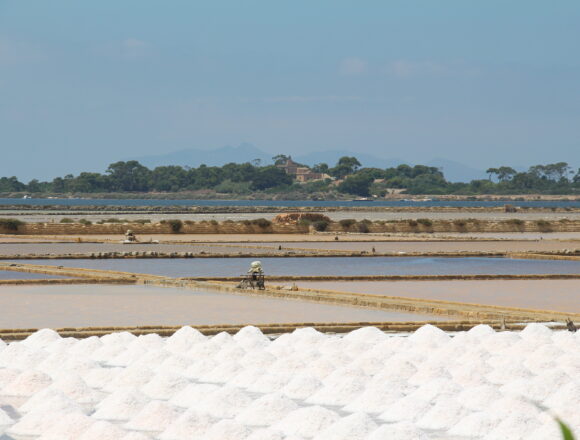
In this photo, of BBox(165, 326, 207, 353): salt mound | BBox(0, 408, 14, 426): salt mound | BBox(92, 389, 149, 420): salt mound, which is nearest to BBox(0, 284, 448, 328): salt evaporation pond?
BBox(165, 326, 207, 353): salt mound

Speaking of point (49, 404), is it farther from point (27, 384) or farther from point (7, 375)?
point (7, 375)

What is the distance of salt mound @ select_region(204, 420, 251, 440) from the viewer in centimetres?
908

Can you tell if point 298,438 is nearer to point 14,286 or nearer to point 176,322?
point 176,322

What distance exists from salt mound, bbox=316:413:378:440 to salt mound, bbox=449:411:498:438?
920 millimetres

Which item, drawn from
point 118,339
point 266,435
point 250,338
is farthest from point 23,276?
point 266,435

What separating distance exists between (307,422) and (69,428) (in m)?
2.05

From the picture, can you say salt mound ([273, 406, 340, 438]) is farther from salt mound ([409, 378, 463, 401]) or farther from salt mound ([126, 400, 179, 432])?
salt mound ([409, 378, 463, 401])

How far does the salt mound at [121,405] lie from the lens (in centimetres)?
1028

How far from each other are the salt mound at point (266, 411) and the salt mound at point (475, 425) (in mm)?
1530

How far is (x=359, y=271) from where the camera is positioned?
101ft

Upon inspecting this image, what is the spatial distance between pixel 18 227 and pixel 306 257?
20915 millimetres

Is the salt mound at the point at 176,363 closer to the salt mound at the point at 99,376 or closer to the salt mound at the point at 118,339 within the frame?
the salt mound at the point at 99,376

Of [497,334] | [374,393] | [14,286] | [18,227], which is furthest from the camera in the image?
[18,227]

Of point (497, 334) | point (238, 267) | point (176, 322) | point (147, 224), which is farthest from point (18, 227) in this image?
point (497, 334)
